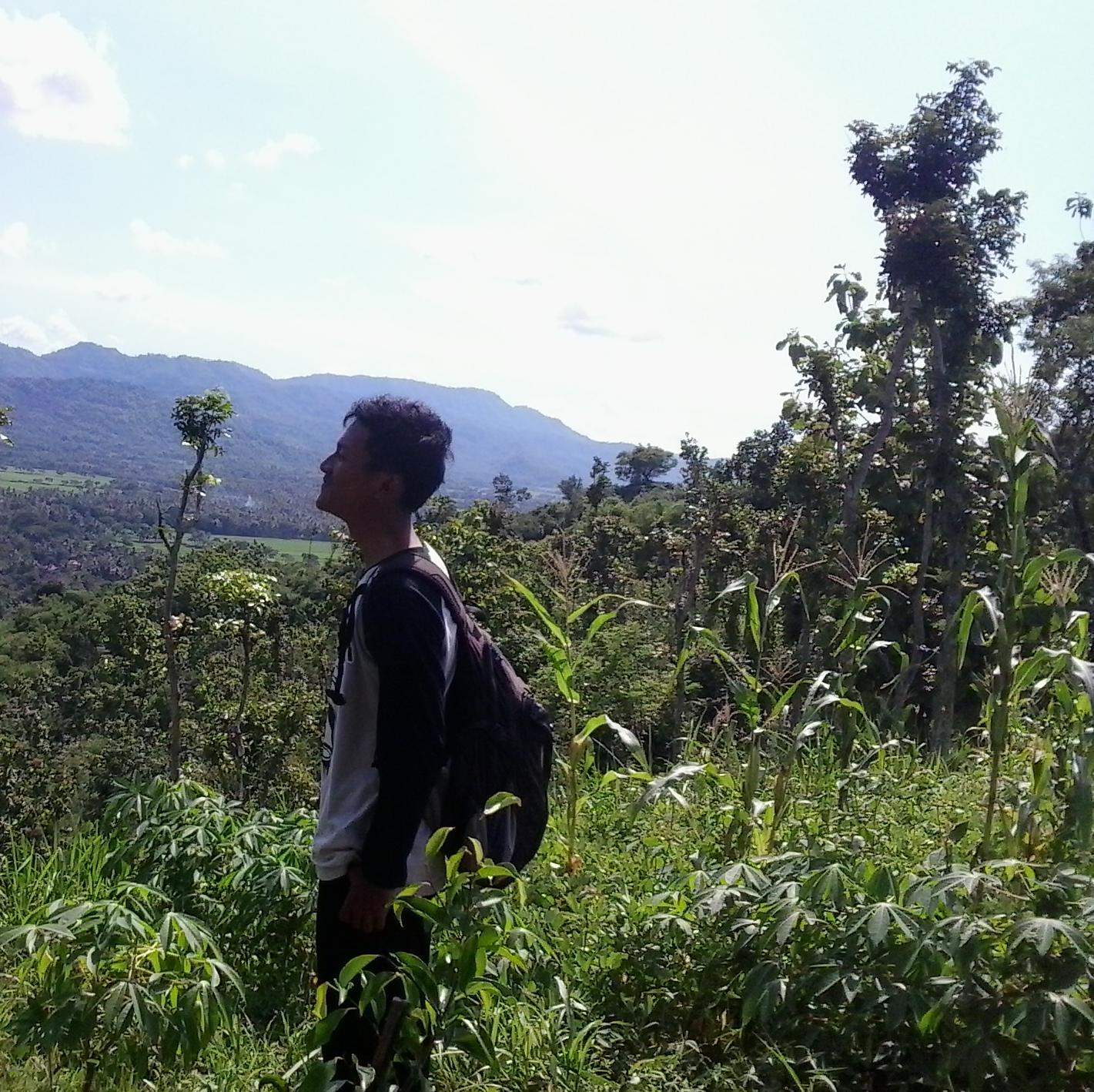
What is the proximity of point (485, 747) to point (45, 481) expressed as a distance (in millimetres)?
116058

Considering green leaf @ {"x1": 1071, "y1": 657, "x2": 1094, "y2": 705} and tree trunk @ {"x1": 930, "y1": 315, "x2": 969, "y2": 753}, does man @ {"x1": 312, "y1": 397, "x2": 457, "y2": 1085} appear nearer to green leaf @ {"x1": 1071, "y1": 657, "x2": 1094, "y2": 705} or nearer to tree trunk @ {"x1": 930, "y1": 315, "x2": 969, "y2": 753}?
green leaf @ {"x1": 1071, "y1": 657, "x2": 1094, "y2": 705}

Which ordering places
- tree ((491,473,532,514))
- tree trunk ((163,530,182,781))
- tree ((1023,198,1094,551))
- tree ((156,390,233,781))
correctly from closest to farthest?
tree trunk ((163,530,182,781)), tree ((156,390,233,781)), tree ((1023,198,1094,551)), tree ((491,473,532,514))

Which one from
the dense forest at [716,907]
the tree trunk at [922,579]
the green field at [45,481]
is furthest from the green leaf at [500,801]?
the green field at [45,481]

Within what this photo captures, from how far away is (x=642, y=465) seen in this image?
1665 inches

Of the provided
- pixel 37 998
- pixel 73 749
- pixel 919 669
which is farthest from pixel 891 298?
pixel 73 749

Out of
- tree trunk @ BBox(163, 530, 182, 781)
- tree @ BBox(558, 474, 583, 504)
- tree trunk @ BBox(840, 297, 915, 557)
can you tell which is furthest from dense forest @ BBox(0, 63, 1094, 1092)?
tree @ BBox(558, 474, 583, 504)

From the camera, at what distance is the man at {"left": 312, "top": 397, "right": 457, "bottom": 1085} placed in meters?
1.67

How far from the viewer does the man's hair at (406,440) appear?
1864mm

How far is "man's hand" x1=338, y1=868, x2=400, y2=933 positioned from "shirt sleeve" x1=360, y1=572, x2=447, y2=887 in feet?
0.05

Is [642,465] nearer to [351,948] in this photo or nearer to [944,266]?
[944,266]

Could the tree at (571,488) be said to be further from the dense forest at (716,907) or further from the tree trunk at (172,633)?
the dense forest at (716,907)

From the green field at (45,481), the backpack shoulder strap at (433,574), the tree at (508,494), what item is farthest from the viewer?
the green field at (45,481)

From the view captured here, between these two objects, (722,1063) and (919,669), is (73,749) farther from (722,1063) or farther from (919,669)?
(722,1063)

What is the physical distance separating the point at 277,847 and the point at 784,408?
10665 millimetres
